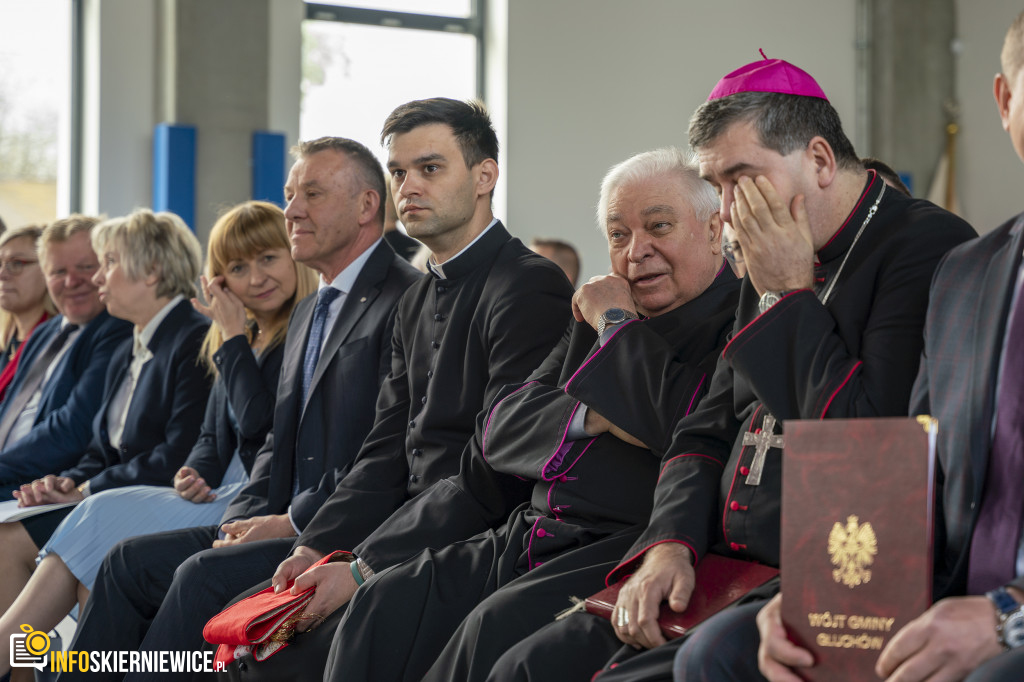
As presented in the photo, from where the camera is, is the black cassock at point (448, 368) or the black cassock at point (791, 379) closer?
the black cassock at point (791, 379)

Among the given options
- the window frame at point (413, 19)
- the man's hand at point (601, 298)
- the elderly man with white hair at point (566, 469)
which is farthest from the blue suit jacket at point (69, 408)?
the window frame at point (413, 19)

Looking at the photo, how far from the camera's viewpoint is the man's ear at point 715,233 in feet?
9.11

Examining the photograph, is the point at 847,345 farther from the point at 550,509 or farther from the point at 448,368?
the point at 448,368

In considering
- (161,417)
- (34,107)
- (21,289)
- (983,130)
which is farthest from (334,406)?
(983,130)

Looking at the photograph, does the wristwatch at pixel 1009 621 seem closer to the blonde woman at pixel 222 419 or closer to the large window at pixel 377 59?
the blonde woman at pixel 222 419

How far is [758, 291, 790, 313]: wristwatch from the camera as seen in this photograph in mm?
2047

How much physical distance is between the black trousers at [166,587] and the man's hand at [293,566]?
0.17m

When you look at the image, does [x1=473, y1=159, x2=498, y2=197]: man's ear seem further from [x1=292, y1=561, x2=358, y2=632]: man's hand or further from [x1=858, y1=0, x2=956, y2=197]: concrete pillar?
[x1=858, y1=0, x2=956, y2=197]: concrete pillar

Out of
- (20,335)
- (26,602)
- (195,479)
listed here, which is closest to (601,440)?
(195,479)

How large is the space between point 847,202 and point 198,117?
6.53 metres

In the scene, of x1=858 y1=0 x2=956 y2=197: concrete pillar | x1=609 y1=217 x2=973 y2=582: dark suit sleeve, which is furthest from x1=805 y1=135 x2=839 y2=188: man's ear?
x1=858 y1=0 x2=956 y2=197: concrete pillar

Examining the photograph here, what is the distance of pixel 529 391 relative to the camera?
Result: 2.71 metres

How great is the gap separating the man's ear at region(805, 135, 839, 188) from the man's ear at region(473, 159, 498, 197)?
1.38 meters

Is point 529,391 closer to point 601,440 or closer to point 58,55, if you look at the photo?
point 601,440
